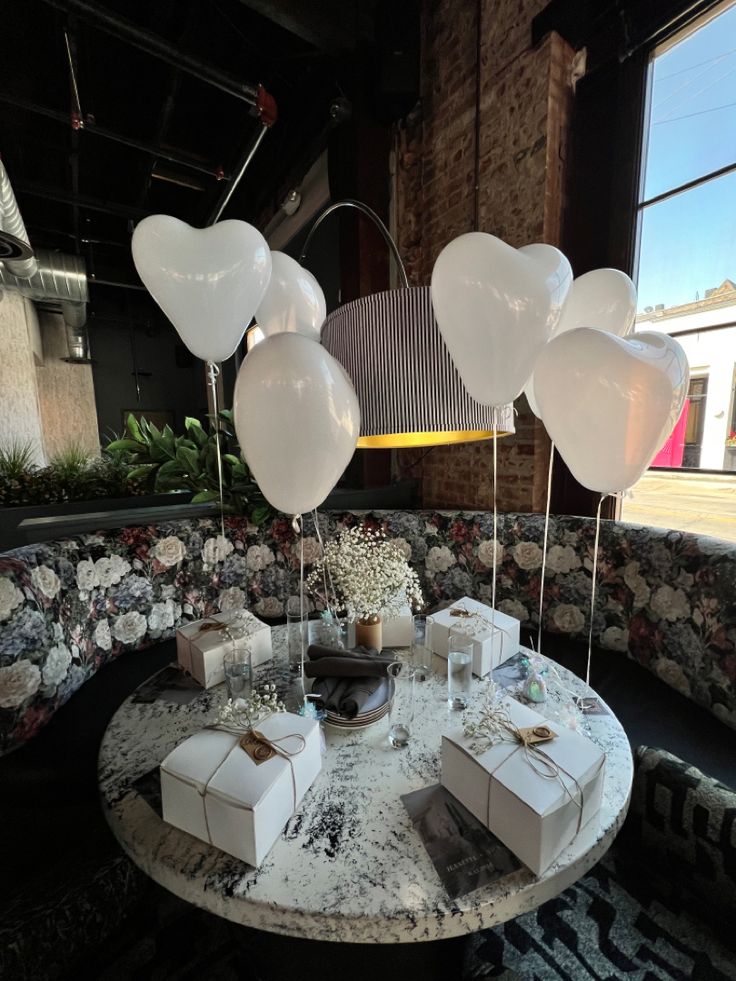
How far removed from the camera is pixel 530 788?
22.7 inches

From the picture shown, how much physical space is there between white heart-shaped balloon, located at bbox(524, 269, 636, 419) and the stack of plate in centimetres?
71

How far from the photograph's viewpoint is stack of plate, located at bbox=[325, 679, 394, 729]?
2.72 feet

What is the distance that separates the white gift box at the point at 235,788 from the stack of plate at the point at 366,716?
0.48ft

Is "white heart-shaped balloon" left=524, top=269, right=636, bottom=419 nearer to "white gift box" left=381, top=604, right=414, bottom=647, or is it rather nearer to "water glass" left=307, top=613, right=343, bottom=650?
"white gift box" left=381, top=604, right=414, bottom=647

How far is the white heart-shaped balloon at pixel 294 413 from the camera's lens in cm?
75

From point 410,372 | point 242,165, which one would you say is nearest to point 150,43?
point 242,165

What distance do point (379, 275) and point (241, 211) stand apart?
2.67 m

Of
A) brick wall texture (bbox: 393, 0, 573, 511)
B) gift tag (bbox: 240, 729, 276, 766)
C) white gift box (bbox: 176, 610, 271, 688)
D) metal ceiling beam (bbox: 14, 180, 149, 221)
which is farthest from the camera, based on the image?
metal ceiling beam (bbox: 14, 180, 149, 221)

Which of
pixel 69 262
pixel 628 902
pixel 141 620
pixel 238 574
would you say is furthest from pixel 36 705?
pixel 69 262

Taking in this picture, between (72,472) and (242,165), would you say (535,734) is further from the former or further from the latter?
(242,165)

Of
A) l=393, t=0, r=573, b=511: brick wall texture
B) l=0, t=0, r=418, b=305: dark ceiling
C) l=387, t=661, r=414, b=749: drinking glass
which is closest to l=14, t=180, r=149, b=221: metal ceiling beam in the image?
l=0, t=0, r=418, b=305: dark ceiling

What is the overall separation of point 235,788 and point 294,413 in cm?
57

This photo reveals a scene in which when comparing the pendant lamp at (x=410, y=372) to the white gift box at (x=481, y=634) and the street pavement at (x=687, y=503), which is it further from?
the street pavement at (x=687, y=503)

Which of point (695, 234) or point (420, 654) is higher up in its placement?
point (695, 234)
